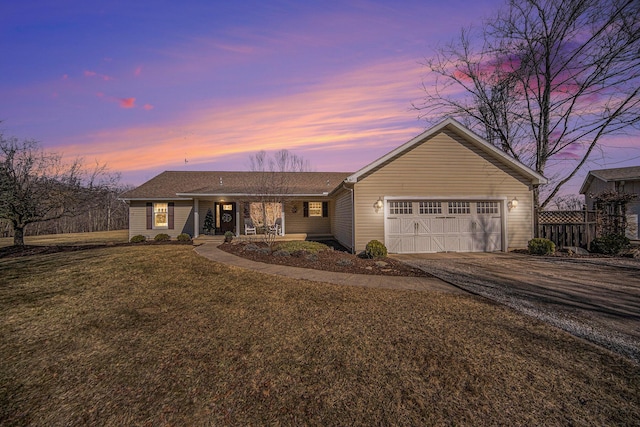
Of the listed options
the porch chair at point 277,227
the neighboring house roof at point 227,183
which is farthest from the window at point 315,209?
Result: the porch chair at point 277,227

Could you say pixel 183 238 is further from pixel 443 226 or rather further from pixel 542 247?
pixel 542 247

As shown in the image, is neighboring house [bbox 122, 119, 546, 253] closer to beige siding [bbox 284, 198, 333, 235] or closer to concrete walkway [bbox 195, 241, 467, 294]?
concrete walkway [bbox 195, 241, 467, 294]

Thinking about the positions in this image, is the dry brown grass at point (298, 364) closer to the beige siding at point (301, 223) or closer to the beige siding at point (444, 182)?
the beige siding at point (444, 182)

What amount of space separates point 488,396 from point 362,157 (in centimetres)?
1788

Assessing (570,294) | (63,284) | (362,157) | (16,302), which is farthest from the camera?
(362,157)

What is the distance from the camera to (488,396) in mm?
2838

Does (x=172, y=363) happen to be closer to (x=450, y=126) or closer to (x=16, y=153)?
(x=450, y=126)

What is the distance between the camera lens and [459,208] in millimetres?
12758

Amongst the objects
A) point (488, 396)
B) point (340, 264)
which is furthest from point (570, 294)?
point (340, 264)

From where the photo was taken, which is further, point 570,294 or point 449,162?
point 449,162

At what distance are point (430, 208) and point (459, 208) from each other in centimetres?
135

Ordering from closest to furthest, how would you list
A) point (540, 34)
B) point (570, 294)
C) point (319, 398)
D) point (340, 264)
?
1. point (319, 398)
2. point (570, 294)
3. point (340, 264)
4. point (540, 34)

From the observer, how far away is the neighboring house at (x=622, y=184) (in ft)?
57.7

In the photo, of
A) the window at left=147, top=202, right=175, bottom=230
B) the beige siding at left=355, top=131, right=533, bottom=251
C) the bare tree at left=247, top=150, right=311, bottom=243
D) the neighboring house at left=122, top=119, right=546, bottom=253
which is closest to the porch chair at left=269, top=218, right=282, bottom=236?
the bare tree at left=247, top=150, right=311, bottom=243
